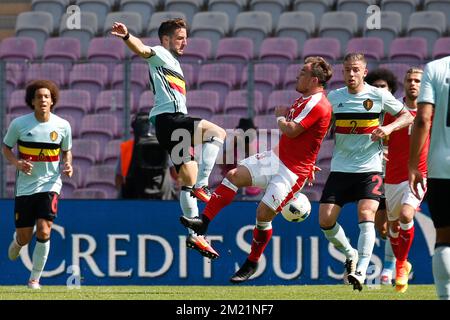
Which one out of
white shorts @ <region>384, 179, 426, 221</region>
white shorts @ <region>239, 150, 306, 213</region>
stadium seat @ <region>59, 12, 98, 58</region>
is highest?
stadium seat @ <region>59, 12, 98, 58</region>

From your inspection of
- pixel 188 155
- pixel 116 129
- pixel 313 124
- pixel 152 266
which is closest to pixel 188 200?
pixel 188 155

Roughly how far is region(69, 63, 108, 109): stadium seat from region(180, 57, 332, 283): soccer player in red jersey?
4718 millimetres

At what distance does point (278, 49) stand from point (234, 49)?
65 centimetres

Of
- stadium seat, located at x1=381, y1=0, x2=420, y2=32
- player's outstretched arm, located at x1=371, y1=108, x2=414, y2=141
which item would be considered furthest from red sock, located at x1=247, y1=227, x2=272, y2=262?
stadium seat, located at x1=381, y1=0, x2=420, y2=32

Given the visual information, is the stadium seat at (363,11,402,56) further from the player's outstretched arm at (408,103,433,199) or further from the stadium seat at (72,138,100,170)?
the player's outstretched arm at (408,103,433,199)

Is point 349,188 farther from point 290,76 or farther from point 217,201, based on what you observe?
point 290,76

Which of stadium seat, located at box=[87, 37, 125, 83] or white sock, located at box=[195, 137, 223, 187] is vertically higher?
stadium seat, located at box=[87, 37, 125, 83]

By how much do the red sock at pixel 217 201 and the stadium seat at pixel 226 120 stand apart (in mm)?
4272

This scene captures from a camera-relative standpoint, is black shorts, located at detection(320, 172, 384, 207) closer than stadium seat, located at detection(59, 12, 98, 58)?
Yes

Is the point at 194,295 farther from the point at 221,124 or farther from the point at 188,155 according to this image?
the point at 221,124

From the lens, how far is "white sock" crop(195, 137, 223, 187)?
11.7 m

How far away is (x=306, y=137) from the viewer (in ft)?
37.9

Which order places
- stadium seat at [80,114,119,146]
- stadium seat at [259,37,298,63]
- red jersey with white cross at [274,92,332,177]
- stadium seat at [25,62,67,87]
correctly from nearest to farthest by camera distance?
1. red jersey with white cross at [274,92,332,177]
2. stadium seat at [25,62,67,87]
3. stadium seat at [80,114,119,146]
4. stadium seat at [259,37,298,63]

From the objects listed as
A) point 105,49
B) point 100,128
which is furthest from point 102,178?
point 105,49
